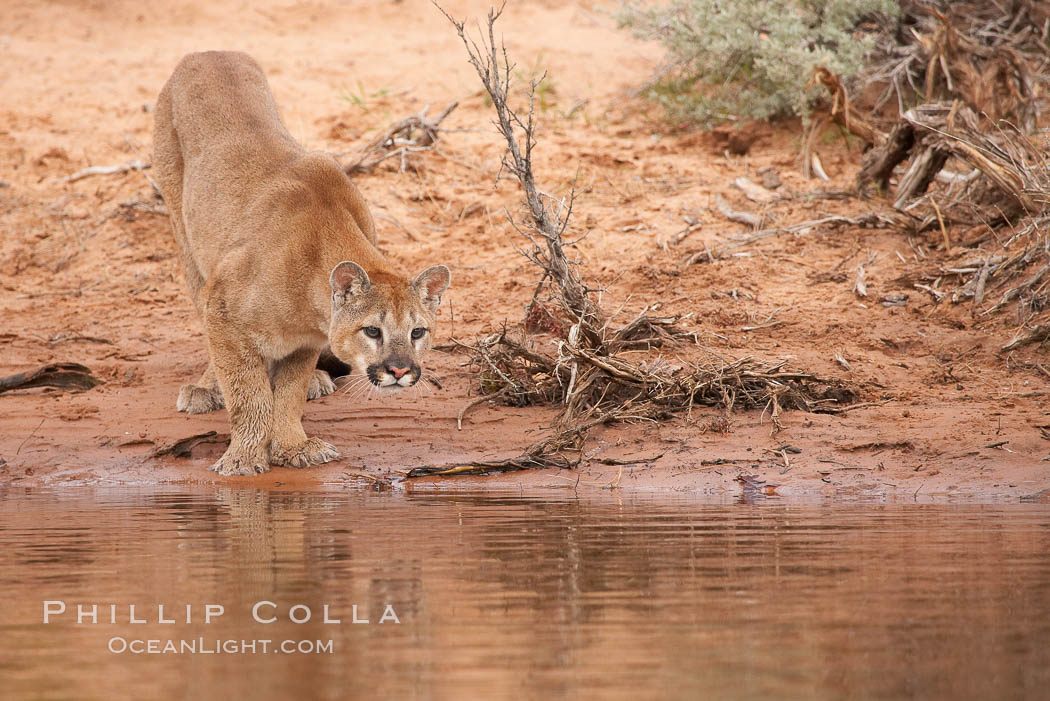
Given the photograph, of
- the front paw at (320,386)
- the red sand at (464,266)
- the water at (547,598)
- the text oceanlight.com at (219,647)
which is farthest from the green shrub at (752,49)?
the text oceanlight.com at (219,647)

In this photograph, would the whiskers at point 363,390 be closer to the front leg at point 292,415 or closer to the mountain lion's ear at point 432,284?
the front leg at point 292,415

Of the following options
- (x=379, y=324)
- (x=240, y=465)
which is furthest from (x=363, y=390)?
(x=379, y=324)

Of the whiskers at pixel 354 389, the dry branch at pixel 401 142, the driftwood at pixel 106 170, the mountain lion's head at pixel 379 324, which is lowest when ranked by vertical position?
the whiskers at pixel 354 389

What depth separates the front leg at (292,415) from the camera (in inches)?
320

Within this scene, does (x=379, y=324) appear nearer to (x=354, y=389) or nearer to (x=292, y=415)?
(x=292, y=415)

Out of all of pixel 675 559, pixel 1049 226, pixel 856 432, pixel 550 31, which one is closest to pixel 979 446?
pixel 856 432

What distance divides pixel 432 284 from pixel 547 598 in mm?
3429

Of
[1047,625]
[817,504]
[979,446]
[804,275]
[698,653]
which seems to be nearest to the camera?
[698,653]

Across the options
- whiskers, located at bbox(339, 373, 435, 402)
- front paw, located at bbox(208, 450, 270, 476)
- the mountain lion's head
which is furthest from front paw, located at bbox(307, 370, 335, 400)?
the mountain lion's head

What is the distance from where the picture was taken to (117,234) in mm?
12141

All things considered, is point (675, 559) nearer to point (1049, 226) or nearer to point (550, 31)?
point (1049, 226)

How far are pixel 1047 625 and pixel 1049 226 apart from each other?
5.87m

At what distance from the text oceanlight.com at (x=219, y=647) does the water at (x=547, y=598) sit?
4 centimetres

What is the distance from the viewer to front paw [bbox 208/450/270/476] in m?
7.96
